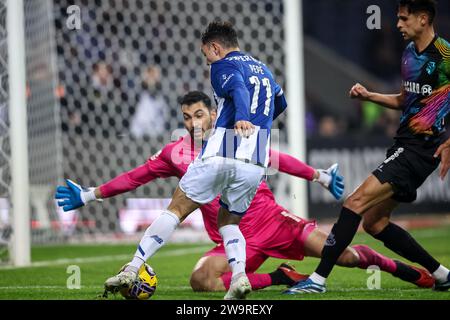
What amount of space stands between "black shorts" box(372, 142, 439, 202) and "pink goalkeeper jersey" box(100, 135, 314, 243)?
36.2 inches

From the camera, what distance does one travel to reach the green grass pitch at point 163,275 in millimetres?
5570

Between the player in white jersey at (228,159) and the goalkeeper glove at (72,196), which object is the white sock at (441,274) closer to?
the player in white jersey at (228,159)

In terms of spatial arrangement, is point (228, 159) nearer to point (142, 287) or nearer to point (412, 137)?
point (142, 287)

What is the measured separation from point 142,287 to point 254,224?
1.23 meters

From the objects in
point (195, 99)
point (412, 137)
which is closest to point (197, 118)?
point (195, 99)

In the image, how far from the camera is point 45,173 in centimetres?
1122

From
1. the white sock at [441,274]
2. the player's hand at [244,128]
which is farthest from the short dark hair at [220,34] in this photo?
the white sock at [441,274]

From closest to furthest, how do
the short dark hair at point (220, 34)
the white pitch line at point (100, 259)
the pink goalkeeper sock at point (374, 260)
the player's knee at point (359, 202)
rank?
the short dark hair at point (220, 34) → the player's knee at point (359, 202) → the pink goalkeeper sock at point (374, 260) → the white pitch line at point (100, 259)

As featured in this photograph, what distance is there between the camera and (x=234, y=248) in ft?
17.5

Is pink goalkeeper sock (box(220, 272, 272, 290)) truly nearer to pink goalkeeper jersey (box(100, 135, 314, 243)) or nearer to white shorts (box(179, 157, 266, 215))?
pink goalkeeper jersey (box(100, 135, 314, 243))

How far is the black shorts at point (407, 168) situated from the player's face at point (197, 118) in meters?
1.33

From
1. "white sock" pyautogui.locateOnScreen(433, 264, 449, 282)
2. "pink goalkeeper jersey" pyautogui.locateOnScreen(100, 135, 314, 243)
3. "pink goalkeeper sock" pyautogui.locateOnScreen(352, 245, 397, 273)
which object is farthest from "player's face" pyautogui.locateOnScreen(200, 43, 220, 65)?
"white sock" pyautogui.locateOnScreen(433, 264, 449, 282)

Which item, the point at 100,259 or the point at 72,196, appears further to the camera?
the point at 100,259

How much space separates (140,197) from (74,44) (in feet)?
7.06
